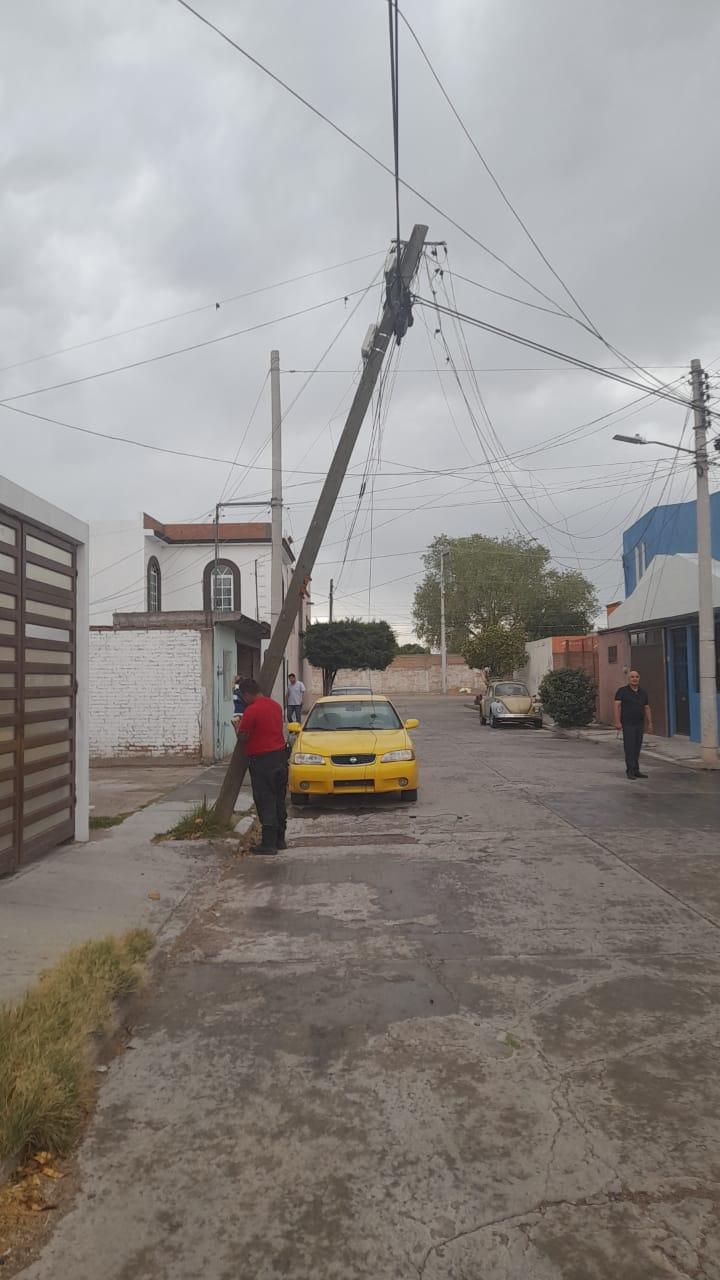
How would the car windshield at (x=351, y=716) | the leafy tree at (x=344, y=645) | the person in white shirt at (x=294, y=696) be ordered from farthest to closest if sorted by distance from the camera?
the leafy tree at (x=344, y=645)
the person in white shirt at (x=294, y=696)
the car windshield at (x=351, y=716)

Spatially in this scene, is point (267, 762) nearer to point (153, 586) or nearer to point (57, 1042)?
point (57, 1042)

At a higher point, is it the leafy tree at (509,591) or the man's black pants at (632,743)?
the leafy tree at (509,591)

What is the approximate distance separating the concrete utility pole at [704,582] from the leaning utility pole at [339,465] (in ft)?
23.4

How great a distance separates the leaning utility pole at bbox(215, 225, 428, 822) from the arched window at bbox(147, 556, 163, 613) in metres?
24.8

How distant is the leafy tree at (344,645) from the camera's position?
41.2 metres

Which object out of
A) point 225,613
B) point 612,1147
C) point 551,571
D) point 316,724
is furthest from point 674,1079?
point 551,571

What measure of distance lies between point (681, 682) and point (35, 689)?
1662 cm

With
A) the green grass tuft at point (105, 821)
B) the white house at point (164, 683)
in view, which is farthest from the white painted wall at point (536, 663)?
the green grass tuft at point (105, 821)

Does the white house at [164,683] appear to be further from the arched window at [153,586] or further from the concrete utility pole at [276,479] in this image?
the arched window at [153,586]

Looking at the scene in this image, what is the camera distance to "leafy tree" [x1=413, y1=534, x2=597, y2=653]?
56062mm

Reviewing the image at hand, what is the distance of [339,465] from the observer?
10383 millimetres

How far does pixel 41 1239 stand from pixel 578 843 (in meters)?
6.68

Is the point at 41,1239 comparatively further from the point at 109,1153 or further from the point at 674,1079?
the point at 674,1079

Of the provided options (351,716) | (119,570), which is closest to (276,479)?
(351,716)
